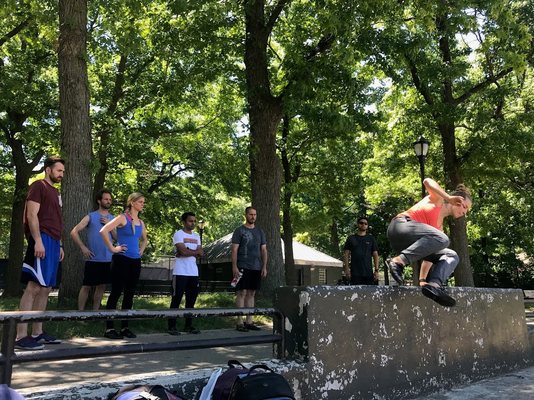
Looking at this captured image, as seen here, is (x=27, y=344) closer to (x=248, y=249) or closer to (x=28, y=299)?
(x=28, y=299)

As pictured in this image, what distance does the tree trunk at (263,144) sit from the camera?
1186cm

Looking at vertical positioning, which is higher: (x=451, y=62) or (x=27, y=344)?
(x=451, y=62)

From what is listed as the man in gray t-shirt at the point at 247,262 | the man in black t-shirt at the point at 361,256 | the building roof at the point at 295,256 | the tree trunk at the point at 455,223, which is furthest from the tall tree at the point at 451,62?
the building roof at the point at 295,256

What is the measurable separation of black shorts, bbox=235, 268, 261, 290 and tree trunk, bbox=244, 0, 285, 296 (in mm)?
3743

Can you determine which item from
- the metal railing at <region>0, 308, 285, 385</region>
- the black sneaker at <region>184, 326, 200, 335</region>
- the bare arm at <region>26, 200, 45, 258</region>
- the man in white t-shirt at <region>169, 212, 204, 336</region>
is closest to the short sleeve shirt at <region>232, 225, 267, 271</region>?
the man in white t-shirt at <region>169, 212, 204, 336</region>

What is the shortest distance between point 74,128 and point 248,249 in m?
3.88

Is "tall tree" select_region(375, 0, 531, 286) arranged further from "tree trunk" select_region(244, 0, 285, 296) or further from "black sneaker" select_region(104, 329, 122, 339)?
"black sneaker" select_region(104, 329, 122, 339)

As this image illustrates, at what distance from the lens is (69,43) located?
29.0 ft

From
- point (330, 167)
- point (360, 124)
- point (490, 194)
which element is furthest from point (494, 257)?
point (360, 124)

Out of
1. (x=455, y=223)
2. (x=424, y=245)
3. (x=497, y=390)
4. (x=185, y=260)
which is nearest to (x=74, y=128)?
Result: (x=185, y=260)

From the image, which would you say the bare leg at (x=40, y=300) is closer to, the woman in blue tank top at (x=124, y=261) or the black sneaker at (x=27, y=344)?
the black sneaker at (x=27, y=344)

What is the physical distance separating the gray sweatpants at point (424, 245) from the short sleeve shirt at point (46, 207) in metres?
3.67

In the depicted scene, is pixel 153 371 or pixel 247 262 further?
pixel 247 262

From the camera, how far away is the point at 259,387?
2.62 metres
